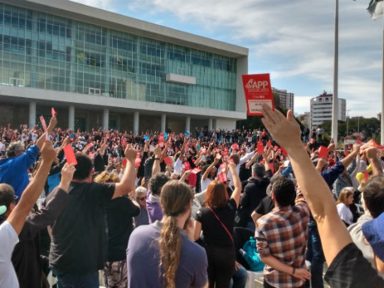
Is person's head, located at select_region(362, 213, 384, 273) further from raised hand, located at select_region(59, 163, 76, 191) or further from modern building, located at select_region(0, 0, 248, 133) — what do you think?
modern building, located at select_region(0, 0, 248, 133)

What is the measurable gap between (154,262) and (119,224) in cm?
196

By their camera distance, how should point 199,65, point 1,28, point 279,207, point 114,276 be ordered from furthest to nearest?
point 199,65 → point 1,28 → point 114,276 → point 279,207

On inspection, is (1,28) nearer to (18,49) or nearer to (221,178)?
(18,49)

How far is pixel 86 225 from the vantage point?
3895mm

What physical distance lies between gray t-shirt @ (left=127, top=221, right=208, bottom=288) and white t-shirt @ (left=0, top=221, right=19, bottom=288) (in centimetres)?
73

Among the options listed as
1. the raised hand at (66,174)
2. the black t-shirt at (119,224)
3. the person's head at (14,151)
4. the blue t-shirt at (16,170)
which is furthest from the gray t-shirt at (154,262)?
the person's head at (14,151)

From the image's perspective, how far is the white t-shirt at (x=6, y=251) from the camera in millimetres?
2639

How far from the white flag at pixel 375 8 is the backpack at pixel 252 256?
1781cm

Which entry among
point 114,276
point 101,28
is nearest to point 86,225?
point 114,276

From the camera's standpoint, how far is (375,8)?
67.0 feet

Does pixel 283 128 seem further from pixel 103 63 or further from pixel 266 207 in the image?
pixel 103 63

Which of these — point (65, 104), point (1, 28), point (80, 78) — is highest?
point (1, 28)

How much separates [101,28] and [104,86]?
22.1 ft

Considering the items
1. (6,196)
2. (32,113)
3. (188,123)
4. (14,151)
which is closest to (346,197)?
(14,151)
